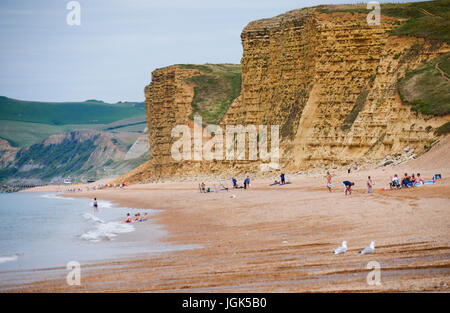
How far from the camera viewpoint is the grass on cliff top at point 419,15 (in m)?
37.8

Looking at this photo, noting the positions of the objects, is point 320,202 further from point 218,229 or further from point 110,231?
point 110,231

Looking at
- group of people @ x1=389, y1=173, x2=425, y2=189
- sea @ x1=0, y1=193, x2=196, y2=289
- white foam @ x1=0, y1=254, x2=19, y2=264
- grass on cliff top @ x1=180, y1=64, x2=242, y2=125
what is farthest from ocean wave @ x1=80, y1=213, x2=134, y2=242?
grass on cliff top @ x1=180, y1=64, x2=242, y2=125

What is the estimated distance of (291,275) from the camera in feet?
30.5

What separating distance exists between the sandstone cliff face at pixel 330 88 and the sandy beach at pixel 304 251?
13.9 meters

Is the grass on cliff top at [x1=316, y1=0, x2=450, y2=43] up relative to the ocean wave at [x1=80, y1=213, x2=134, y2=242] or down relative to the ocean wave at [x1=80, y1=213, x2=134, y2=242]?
up

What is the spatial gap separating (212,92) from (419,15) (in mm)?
29455

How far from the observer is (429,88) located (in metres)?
34.8

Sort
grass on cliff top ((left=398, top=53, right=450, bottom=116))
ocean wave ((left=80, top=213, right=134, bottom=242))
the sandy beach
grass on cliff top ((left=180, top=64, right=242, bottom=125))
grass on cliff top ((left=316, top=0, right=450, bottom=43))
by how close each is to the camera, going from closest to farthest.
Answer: the sandy beach → ocean wave ((left=80, top=213, right=134, bottom=242)) → grass on cliff top ((left=398, top=53, right=450, bottom=116)) → grass on cliff top ((left=316, top=0, right=450, bottom=43)) → grass on cliff top ((left=180, top=64, right=242, bottom=125))

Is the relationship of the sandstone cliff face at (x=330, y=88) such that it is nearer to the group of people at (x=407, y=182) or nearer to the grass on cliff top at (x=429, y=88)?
the grass on cliff top at (x=429, y=88)

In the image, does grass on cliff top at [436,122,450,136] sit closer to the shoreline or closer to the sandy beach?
the sandy beach

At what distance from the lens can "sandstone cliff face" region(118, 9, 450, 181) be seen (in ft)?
120

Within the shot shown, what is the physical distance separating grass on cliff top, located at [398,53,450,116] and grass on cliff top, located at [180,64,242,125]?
28589mm

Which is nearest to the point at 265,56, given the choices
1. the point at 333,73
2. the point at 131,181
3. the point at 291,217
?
the point at 333,73
